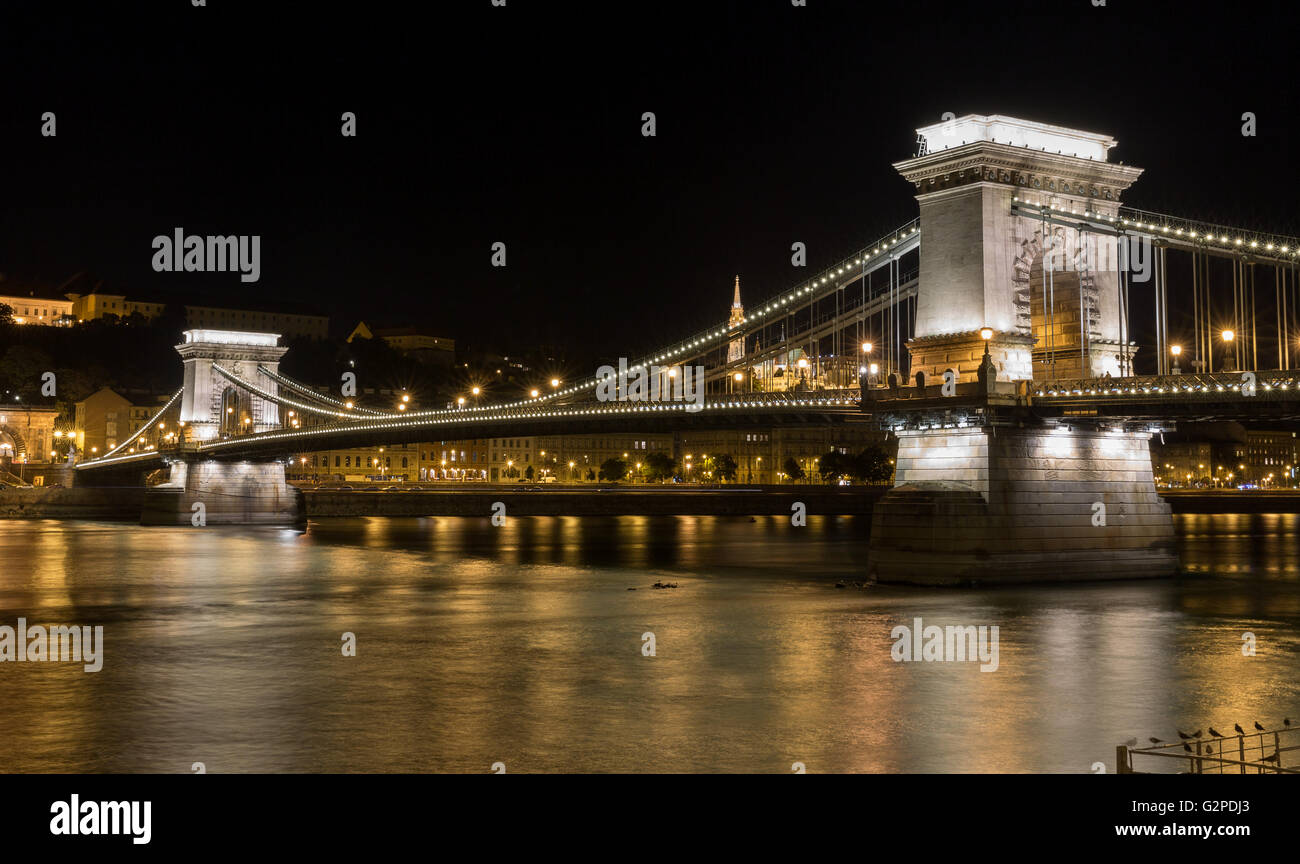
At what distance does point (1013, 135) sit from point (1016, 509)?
912cm

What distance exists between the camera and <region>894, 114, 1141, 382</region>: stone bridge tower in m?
32.9

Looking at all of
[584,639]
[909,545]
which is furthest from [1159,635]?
[584,639]

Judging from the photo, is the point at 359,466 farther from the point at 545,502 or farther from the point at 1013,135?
the point at 1013,135

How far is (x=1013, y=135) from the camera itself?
109 ft

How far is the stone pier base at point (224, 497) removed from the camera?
75.7 m

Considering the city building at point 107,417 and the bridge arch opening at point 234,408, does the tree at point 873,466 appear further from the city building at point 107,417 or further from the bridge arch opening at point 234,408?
the city building at point 107,417

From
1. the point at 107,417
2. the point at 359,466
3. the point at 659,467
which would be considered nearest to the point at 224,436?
the point at 359,466

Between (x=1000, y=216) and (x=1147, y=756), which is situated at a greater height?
(x=1000, y=216)

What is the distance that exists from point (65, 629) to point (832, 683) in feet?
54.9
